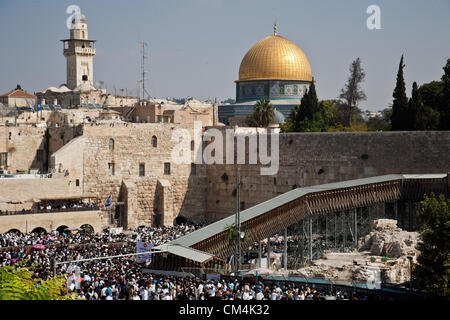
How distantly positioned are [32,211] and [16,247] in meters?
7.99

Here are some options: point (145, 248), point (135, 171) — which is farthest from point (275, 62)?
point (145, 248)

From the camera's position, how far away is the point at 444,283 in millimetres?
16734

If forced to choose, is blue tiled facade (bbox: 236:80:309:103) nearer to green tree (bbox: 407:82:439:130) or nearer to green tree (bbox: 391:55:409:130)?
green tree (bbox: 391:55:409:130)

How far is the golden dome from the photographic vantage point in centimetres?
5709

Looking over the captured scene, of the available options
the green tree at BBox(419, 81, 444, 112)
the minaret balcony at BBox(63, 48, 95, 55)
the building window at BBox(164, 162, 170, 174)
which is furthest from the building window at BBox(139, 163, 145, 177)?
the minaret balcony at BBox(63, 48, 95, 55)

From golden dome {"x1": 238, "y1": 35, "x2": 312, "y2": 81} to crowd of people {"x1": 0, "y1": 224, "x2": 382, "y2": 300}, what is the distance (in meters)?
28.9

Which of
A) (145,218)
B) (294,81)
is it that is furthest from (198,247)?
(294,81)

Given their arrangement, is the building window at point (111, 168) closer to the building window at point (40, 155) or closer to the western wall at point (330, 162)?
the building window at point (40, 155)

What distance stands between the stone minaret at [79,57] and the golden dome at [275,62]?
15214 millimetres

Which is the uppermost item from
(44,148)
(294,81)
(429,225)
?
(294,81)

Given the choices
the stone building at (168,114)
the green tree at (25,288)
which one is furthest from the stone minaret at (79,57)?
the green tree at (25,288)

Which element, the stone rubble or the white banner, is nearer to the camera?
the stone rubble

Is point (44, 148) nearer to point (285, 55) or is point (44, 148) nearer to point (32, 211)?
point (32, 211)
